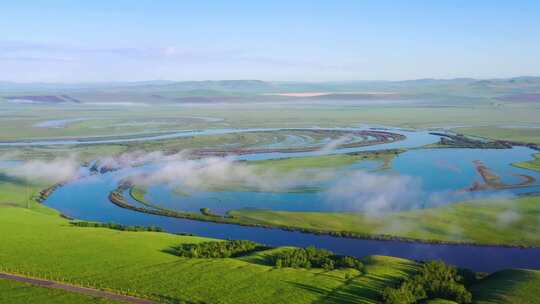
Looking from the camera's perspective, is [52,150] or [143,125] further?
[143,125]

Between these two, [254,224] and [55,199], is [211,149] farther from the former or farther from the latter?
[254,224]

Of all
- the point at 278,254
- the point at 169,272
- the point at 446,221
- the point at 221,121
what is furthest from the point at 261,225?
the point at 221,121

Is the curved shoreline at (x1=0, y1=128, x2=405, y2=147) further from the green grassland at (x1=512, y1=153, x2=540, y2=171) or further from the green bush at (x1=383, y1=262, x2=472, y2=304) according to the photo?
the green bush at (x1=383, y1=262, x2=472, y2=304)

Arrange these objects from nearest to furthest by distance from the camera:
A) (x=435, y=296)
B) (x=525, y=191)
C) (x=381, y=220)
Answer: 1. (x=435, y=296)
2. (x=381, y=220)
3. (x=525, y=191)

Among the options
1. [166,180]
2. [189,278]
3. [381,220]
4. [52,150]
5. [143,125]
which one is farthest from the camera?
[143,125]

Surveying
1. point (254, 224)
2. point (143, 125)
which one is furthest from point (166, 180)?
point (143, 125)

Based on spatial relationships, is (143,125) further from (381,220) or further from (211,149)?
(381,220)
